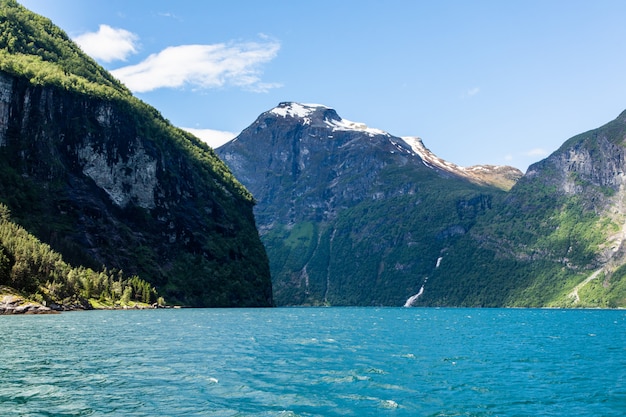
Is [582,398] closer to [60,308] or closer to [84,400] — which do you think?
[84,400]

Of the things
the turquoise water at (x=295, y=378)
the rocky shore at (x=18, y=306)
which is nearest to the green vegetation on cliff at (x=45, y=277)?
the rocky shore at (x=18, y=306)

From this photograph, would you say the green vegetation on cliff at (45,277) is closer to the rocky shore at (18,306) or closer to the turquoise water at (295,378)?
the rocky shore at (18,306)

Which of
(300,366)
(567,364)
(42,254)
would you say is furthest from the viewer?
(42,254)

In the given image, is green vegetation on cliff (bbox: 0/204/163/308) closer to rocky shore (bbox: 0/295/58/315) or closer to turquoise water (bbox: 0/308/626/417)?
rocky shore (bbox: 0/295/58/315)

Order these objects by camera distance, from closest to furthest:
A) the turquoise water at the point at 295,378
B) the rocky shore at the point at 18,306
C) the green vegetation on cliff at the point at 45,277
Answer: the turquoise water at the point at 295,378 → the rocky shore at the point at 18,306 → the green vegetation on cliff at the point at 45,277

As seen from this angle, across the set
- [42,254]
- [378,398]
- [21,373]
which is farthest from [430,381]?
[42,254]

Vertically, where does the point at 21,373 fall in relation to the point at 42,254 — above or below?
below

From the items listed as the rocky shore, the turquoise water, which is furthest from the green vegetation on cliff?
the turquoise water

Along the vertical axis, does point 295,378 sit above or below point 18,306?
above

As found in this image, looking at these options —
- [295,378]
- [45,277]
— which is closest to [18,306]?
[45,277]

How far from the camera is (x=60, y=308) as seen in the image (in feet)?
447

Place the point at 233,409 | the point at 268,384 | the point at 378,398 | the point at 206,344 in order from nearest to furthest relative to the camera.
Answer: the point at 233,409, the point at 378,398, the point at 268,384, the point at 206,344

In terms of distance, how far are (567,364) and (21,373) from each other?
168ft

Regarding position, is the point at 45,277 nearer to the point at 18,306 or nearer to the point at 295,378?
the point at 18,306
